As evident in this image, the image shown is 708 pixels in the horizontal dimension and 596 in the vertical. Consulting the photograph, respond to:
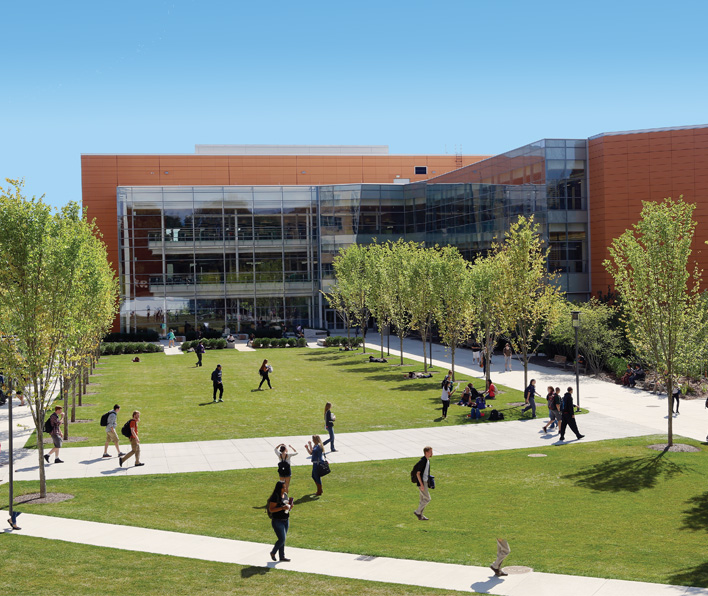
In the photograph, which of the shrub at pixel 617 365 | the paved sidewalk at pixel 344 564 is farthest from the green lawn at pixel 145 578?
the shrub at pixel 617 365

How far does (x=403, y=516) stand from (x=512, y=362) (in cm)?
3339

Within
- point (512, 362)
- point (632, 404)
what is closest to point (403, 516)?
point (632, 404)

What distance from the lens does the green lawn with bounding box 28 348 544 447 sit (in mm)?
28250

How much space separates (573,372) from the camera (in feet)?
137

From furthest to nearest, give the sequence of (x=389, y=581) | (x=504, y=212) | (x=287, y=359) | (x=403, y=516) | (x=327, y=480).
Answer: (x=504, y=212), (x=287, y=359), (x=327, y=480), (x=403, y=516), (x=389, y=581)

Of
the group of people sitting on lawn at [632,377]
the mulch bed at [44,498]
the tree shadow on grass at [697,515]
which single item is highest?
the group of people sitting on lawn at [632,377]

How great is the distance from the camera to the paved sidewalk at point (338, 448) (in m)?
21.9

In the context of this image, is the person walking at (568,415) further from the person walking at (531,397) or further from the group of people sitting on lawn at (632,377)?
the group of people sitting on lawn at (632,377)

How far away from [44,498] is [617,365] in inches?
1208

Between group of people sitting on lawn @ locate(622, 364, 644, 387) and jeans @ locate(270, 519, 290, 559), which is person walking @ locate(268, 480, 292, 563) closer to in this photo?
jeans @ locate(270, 519, 290, 559)

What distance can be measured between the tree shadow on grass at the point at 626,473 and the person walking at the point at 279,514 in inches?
358

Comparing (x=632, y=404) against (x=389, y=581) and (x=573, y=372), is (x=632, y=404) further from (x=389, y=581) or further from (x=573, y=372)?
(x=389, y=581)

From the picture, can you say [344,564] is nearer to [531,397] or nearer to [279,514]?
[279,514]

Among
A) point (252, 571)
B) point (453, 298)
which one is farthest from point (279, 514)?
point (453, 298)
